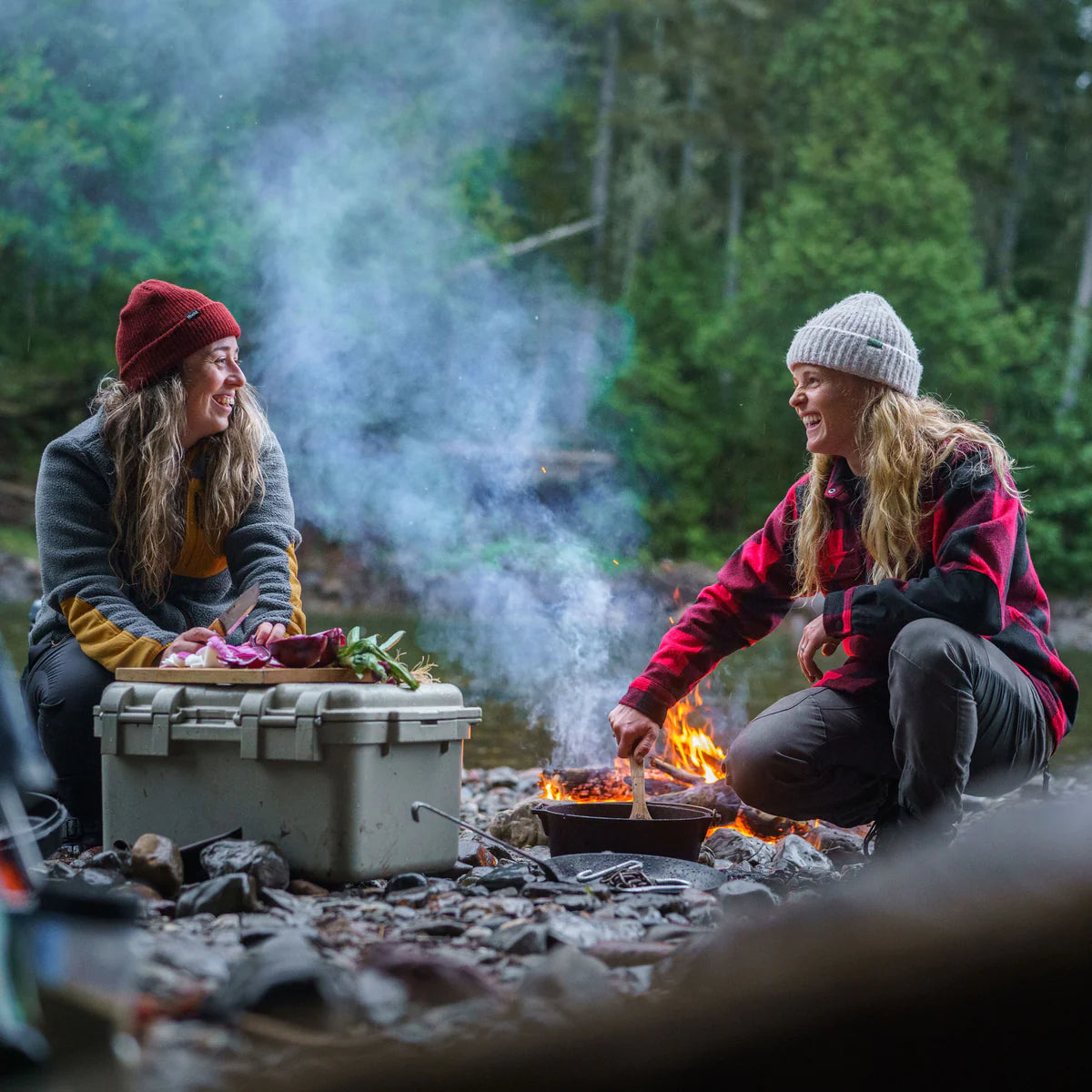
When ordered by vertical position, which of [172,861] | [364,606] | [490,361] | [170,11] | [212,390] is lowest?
[364,606]

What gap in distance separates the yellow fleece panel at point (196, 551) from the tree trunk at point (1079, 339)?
665 inches

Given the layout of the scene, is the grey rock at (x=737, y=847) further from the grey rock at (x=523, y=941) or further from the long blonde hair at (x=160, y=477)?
the long blonde hair at (x=160, y=477)

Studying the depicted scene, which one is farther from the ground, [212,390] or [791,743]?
[212,390]

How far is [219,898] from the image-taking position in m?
1.99

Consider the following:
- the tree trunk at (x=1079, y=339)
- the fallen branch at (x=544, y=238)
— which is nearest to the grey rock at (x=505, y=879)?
the fallen branch at (x=544, y=238)

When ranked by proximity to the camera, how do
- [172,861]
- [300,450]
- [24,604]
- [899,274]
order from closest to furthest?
1. [172,861]
2. [24,604]
3. [300,450]
4. [899,274]

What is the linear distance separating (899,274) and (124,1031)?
1716cm

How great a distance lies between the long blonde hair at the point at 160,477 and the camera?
2734 millimetres

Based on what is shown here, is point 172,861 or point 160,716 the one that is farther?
point 160,716

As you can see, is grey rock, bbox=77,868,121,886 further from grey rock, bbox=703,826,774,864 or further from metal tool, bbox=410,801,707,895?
grey rock, bbox=703,826,774,864

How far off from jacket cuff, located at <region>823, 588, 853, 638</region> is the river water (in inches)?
36.2

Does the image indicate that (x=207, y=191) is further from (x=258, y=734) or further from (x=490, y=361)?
(x=258, y=734)

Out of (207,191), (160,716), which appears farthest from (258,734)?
(207,191)

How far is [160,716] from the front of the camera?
236cm
